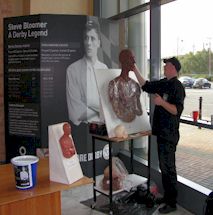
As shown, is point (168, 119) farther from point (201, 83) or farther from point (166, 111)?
point (201, 83)

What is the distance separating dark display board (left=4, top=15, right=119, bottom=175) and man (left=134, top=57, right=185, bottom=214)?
3.64 feet

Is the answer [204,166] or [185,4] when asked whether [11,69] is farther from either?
[204,166]

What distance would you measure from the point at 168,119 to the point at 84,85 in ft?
4.21

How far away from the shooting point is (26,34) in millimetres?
3742

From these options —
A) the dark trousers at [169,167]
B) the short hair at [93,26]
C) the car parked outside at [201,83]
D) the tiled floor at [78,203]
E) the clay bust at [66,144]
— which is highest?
the short hair at [93,26]

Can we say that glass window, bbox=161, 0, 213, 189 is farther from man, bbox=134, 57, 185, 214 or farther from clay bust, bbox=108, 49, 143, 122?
clay bust, bbox=108, 49, 143, 122

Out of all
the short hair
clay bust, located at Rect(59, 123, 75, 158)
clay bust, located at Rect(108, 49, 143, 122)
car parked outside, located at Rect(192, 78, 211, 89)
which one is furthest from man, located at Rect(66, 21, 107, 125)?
clay bust, located at Rect(59, 123, 75, 158)

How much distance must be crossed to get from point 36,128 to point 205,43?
2.09m

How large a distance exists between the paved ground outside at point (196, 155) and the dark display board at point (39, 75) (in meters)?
1.15

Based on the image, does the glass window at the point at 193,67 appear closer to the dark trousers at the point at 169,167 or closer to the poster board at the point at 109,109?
the dark trousers at the point at 169,167

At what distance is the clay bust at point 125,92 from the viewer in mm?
2908

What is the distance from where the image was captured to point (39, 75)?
368 centimetres

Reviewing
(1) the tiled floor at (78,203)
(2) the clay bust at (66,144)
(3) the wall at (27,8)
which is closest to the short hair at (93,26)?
(3) the wall at (27,8)

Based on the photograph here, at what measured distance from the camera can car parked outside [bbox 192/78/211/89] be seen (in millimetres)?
3018
